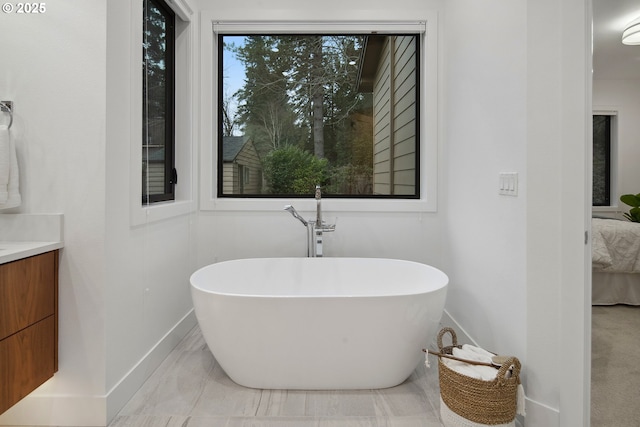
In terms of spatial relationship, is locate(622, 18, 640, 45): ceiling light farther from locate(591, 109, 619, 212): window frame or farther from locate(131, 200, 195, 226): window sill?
locate(131, 200, 195, 226): window sill

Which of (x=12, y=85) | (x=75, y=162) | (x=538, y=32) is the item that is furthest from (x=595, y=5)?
(x=12, y=85)

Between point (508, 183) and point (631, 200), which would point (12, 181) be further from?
point (631, 200)

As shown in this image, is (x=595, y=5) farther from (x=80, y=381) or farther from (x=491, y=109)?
(x=80, y=381)

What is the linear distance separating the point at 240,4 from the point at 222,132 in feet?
3.23

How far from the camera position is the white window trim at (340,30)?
3.02 meters

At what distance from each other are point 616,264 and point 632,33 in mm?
1548

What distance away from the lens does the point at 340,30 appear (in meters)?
3.09

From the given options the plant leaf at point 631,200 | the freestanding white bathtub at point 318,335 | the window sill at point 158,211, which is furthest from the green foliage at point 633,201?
the window sill at point 158,211

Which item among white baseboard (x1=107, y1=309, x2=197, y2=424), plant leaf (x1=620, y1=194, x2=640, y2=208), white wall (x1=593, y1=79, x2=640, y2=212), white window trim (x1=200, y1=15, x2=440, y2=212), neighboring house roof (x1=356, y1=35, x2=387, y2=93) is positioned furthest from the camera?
neighboring house roof (x1=356, y1=35, x2=387, y2=93)

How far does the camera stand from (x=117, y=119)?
1.86 meters

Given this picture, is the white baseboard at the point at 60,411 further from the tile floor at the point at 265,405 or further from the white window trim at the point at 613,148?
the white window trim at the point at 613,148

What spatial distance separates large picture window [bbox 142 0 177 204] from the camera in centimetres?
243

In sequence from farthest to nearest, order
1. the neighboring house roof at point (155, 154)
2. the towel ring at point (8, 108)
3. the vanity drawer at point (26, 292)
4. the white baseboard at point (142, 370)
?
the neighboring house roof at point (155, 154) < the white baseboard at point (142, 370) < the towel ring at point (8, 108) < the vanity drawer at point (26, 292)

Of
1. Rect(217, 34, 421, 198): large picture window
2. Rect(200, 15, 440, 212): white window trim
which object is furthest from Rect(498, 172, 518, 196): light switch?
Rect(217, 34, 421, 198): large picture window
